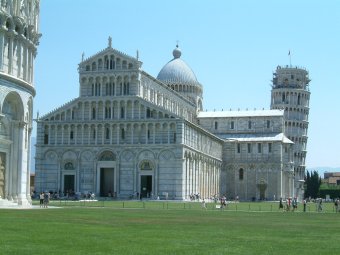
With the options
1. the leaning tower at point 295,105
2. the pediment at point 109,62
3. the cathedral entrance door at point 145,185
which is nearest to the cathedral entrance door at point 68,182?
the cathedral entrance door at point 145,185

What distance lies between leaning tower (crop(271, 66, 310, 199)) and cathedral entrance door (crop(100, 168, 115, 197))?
52.6 meters

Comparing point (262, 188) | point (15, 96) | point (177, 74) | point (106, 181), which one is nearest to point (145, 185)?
point (106, 181)

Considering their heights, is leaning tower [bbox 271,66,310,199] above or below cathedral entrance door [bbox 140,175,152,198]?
above

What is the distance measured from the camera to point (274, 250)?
65.1ft

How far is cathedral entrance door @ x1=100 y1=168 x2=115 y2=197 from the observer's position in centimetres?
9362

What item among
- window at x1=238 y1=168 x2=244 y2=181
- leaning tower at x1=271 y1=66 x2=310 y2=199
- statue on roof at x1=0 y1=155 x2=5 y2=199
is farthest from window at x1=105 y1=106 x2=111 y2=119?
leaning tower at x1=271 y1=66 x2=310 y2=199

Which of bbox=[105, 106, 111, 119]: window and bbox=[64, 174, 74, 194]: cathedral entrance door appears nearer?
bbox=[105, 106, 111, 119]: window

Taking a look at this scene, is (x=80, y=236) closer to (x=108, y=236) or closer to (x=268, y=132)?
(x=108, y=236)

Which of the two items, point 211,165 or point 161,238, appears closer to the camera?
point 161,238

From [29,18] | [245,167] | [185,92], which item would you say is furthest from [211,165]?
[29,18]

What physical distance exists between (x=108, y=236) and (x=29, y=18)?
27167mm

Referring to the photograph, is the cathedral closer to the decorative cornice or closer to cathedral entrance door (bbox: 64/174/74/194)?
cathedral entrance door (bbox: 64/174/74/194)

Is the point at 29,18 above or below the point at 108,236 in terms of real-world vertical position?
above

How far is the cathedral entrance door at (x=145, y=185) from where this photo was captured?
300 feet
